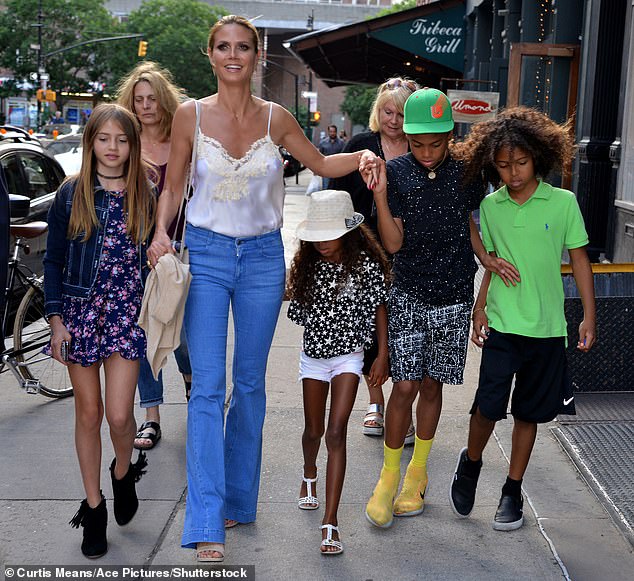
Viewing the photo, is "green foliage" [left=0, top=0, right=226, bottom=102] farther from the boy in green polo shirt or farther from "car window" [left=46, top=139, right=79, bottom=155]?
the boy in green polo shirt

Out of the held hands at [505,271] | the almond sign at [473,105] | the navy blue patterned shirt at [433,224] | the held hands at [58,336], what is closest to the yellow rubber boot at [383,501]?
the navy blue patterned shirt at [433,224]

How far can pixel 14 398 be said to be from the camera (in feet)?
21.3

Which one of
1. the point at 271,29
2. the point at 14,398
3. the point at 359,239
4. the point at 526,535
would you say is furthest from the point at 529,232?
the point at 271,29

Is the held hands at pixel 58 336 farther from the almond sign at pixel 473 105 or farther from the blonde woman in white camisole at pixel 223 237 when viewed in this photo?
the almond sign at pixel 473 105

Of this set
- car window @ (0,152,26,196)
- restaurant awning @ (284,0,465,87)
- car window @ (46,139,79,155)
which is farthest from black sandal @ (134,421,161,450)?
car window @ (46,139,79,155)

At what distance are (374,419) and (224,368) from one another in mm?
1875

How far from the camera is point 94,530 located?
3.97 metres

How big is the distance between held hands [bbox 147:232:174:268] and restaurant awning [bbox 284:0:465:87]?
43.8ft

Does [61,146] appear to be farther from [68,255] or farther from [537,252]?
[537,252]

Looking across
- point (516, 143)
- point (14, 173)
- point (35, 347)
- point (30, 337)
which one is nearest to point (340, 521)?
point (516, 143)

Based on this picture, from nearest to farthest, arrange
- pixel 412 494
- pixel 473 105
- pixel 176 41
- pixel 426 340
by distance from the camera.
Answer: pixel 426 340 → pixel 412 494 → pixel 473 105 → pixel 176 41

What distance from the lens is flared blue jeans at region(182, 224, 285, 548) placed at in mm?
3879

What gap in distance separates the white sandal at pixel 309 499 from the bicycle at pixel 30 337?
8.00 ft

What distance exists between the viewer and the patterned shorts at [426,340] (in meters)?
4.31
